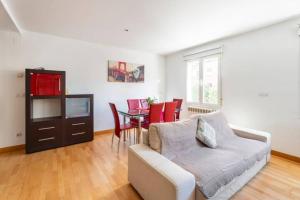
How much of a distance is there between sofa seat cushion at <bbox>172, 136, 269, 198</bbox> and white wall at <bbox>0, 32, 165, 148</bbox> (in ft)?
9.95

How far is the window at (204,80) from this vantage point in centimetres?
398

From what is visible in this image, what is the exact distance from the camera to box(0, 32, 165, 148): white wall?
309 centimetres

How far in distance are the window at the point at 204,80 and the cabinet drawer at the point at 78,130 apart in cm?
299

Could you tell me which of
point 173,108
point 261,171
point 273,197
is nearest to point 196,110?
point 173,108

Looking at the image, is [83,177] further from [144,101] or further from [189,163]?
[144,101]

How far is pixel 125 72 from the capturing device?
4641 mm

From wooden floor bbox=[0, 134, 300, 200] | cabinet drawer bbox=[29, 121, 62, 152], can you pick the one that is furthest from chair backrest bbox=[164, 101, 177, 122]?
cabinet drawer bbox=[29, 121, 62, 152]

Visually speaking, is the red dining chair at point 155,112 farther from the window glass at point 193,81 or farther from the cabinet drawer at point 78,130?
the window glass at point 193,81

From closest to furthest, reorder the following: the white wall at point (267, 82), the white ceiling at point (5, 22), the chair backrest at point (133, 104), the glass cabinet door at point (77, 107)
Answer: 1. the white ceiling at point (5, 22)
2. the white wall at point (267, 82)
3. the glass cabinet door at point (77, 107)
4. the chair backrest at point (133, 104)

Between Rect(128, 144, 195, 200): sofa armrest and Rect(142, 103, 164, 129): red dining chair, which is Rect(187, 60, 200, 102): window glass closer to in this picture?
Rect(142, 103, 164, 129): red dining chair

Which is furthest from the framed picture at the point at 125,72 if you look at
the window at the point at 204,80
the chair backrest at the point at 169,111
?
the chair backrest at the point at 169,111

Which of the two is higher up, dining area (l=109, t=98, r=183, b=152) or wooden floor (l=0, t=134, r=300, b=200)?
dining area (l=109, t=98, r=183, b=152)

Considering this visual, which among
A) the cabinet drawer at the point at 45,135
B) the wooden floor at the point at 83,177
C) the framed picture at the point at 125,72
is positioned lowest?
the wooden floor at the point at 83,177

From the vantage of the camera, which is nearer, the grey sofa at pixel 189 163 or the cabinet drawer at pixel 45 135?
the grey sofa at pixel 189 163
